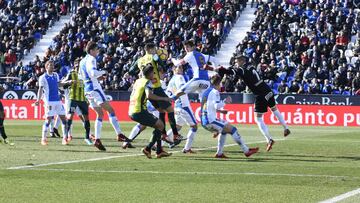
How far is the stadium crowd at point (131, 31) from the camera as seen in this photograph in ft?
158

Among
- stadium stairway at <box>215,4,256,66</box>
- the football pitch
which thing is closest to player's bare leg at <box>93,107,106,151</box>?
the football pitch

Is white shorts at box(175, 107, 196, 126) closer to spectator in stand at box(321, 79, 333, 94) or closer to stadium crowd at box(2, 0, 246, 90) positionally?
spectator in stand at box(321, 79, 333, 94)

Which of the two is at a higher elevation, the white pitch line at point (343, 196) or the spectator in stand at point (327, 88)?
the white pitch line at point (343, 196)

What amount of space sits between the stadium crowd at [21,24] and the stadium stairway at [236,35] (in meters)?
12.1

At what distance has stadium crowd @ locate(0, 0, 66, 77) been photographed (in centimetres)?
5303

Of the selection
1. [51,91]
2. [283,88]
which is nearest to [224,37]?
[283,88]

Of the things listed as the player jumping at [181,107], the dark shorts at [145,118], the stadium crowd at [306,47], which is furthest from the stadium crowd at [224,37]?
the dark shorts at [145,118]

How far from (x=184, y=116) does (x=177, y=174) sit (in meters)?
7.46

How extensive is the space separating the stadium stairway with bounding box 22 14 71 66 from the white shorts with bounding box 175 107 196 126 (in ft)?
104

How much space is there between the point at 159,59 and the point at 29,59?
34348mm

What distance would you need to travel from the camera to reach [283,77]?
140 feet

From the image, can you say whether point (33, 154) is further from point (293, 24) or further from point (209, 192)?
point (293, 24)

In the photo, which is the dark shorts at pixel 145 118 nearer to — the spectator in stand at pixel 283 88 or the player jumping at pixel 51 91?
the player jumping at pixel 51 91

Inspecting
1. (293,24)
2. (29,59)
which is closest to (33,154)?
(293,24)
